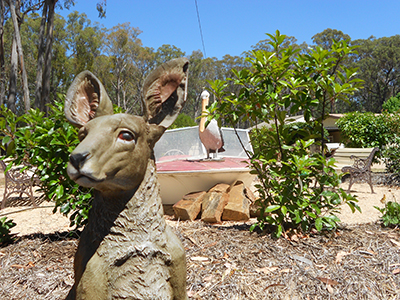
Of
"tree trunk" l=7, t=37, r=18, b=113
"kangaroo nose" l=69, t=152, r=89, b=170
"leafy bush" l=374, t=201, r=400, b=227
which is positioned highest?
"tree trunk" l=7, t=37, r=18, b=113

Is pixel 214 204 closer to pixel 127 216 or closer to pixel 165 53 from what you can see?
pixel 127 216

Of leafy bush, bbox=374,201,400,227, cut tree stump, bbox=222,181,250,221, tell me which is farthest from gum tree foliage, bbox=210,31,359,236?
cut tree stump, bbox=222,181,250,221

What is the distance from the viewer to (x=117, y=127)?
1.33 m

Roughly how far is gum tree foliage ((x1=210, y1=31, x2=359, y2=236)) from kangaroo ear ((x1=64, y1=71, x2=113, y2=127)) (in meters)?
1.85

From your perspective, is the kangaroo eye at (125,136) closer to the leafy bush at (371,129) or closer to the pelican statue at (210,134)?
the pelican statue at (210,134)

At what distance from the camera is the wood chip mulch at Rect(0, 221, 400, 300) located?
249cm

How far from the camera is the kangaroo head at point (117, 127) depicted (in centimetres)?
118

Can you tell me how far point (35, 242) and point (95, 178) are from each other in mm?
3040

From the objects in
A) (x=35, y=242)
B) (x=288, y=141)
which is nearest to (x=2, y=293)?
(x=35, y=242)

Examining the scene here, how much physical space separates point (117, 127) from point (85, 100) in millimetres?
370

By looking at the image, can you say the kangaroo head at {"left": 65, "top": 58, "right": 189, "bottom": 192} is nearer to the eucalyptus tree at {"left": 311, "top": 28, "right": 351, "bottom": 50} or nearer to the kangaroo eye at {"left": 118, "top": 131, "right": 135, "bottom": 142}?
the kangaroo eye at {"left": 118, "top": 131, "right": 135, "bottom": 142}

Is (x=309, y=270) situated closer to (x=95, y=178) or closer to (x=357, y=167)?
(x=95, y=178)

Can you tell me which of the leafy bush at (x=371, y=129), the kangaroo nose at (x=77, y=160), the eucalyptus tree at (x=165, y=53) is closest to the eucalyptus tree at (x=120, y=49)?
the eucalyptus tree at (x=165, y=53)

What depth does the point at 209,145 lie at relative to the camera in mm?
6316
